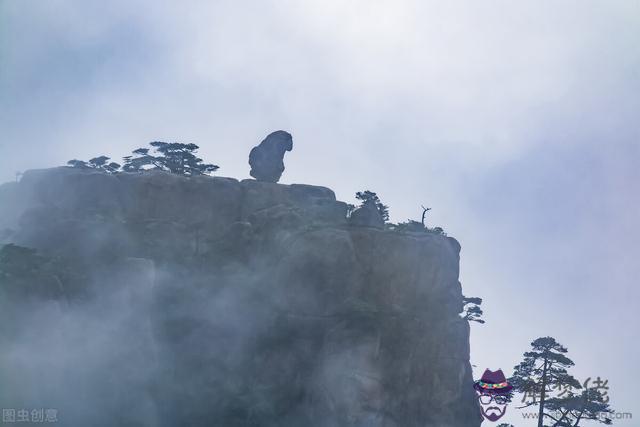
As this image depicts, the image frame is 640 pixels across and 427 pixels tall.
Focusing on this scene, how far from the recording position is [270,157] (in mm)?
86562

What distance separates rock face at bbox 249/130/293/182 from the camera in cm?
8581

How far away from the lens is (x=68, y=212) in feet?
248

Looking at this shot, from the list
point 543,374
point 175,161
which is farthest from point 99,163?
point 543,374

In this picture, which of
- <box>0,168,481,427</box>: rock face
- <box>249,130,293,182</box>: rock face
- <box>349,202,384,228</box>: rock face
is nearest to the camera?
<box>0,168,481,427</box>: rock face

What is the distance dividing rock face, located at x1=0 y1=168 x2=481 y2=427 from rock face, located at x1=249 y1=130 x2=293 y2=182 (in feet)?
23.5

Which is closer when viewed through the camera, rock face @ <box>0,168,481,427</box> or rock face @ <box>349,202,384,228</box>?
rock face @ <box>0,168,481,427</box>

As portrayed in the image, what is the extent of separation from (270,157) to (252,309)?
20439 mm

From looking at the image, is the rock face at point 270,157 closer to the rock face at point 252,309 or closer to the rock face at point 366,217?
the rock face at point 252,309

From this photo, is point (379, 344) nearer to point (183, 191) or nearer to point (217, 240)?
point (217, 240)

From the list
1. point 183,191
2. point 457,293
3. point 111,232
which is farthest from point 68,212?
point 457,293

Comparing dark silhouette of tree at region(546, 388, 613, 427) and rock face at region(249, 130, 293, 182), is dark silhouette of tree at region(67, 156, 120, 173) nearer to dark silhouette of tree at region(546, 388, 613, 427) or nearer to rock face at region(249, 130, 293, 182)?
rock face at region(249, 130, 293, 182)

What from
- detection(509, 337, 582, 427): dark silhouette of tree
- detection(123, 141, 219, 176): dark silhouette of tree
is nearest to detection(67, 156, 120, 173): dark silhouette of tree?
detection(123, 141, 219, 176): dark silhouette of tree

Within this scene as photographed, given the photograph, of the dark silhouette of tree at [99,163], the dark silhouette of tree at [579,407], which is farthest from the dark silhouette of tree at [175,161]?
the dark silhouette of tree at [579,407]

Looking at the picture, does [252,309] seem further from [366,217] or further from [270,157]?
[270,157]
